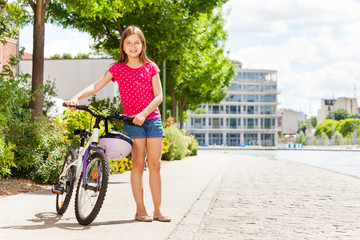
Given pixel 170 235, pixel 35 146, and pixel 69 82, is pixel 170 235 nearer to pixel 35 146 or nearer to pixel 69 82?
pixel 35 146

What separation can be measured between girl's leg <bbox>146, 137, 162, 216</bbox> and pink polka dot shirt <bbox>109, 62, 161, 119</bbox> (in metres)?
0.28

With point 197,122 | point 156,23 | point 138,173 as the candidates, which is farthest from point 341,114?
point 138,173

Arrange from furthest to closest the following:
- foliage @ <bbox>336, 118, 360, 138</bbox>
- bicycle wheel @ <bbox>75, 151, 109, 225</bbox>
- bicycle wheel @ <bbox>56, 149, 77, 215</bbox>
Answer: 1. foliage @ <bbox>336, 118, 360, 138</bbox>
2. bicycle wheel @ <bbox>56, 149, 77, 215</bbox>
3. bicycle wheel @ <bbox>75, 151, 109, 225</bbox>

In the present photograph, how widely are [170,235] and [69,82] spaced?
29710 millimetres

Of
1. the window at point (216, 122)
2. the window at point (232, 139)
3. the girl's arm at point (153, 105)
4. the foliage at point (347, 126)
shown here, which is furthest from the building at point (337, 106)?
the girl's arm at point (153, 105)

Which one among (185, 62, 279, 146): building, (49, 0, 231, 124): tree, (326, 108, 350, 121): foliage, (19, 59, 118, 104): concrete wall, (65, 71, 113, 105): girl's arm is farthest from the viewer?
(326, 108, 350, 121): foliage

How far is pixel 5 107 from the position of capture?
26.2 feet

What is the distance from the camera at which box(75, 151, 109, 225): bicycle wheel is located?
4.84 meters

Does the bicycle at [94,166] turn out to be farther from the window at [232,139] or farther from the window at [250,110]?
the window at [250,110]

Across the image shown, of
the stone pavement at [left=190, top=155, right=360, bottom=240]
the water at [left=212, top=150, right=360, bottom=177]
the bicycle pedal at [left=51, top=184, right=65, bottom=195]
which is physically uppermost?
the bicycle pedal at [left=51, top=184, right=65, bottom=195]

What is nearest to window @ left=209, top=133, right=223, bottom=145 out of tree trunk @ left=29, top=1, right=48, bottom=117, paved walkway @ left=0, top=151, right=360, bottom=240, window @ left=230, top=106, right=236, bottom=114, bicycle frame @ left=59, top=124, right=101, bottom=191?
window @ left=230, top=106, right=236, bottom=114

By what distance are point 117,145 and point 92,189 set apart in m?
0.50

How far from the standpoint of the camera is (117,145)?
501 cm

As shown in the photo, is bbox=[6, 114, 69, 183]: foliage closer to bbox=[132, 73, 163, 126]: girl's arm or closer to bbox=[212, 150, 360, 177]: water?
bbox=[132, 73, 163, 126]: girl's arm
